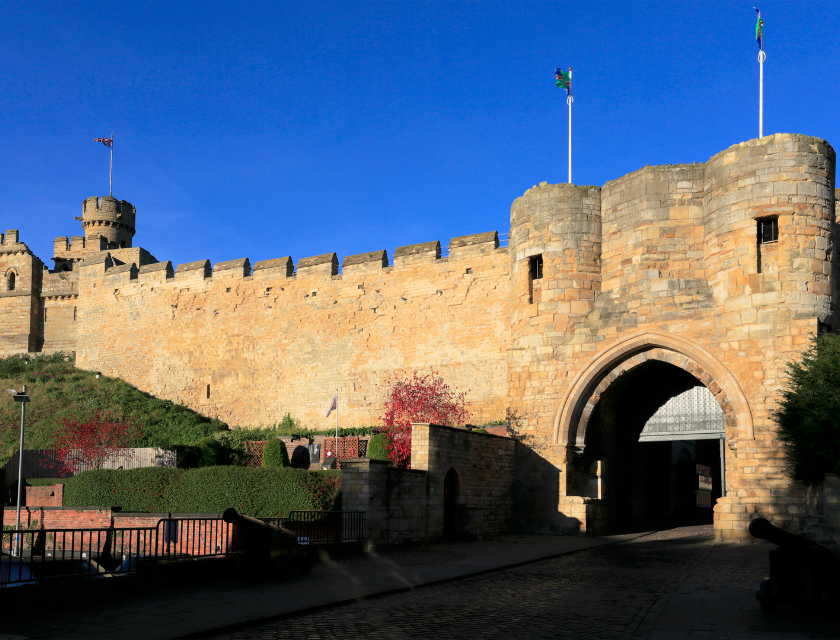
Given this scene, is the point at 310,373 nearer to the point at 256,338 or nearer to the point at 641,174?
the point at 256,338

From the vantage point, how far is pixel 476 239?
27.0 metres

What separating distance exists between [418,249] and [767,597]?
21472 millimetres

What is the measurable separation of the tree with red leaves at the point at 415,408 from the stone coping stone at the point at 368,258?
4.46 meters

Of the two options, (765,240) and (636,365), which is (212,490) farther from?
(765,240)

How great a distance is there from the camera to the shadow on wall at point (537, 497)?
18.3 metres

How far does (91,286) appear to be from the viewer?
37188mm

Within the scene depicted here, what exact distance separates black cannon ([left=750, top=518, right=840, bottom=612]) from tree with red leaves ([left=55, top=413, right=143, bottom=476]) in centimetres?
2128

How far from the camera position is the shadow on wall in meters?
18.3

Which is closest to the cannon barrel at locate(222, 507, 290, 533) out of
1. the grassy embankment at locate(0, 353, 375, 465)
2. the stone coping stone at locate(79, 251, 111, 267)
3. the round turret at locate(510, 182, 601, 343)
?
the round turret at locate(510, 182, 601, 343)

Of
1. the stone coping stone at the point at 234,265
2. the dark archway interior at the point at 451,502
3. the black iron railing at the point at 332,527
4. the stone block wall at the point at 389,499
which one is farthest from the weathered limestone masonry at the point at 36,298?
the black iron railing at the point at 332,527

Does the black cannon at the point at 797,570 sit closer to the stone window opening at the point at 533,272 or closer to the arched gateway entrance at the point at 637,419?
the arched gateway entrance at the point at 637,419

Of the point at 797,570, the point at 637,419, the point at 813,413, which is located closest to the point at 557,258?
the point at 637,419

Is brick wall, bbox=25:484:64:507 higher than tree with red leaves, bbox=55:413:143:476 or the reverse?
the reverse

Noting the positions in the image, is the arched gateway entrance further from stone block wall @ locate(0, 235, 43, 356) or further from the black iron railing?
stone block wall @ locate(0, 235, 43, 356)
